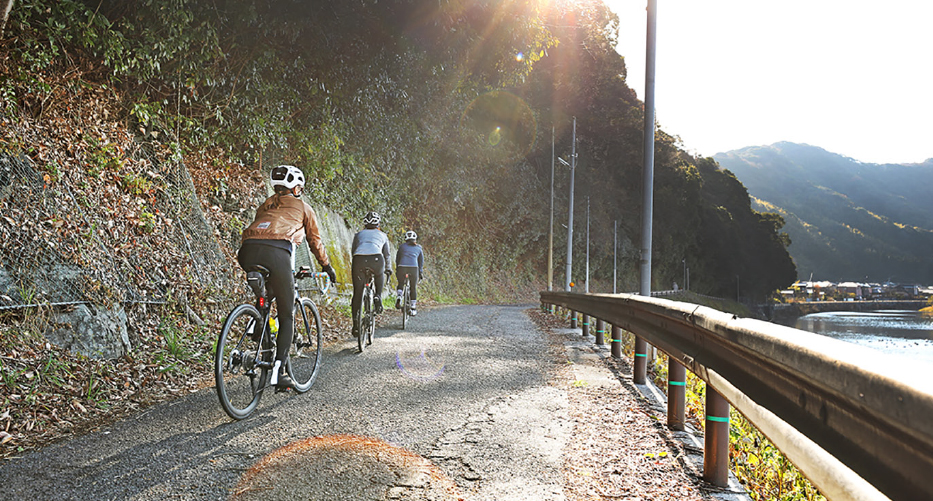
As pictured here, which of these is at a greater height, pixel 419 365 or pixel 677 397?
pixel 677 397

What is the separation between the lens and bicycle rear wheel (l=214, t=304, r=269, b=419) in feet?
15.3

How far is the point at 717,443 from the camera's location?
3.49 m

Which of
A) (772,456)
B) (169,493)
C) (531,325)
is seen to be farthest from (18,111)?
(531,325)

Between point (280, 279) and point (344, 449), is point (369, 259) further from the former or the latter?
point (344, 449)

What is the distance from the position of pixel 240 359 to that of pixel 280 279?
761 mm

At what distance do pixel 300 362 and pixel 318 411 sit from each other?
1.37 m

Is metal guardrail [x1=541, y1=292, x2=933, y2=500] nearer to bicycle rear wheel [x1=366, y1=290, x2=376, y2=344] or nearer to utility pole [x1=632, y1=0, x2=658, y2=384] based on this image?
bicycle rear wheel [x1=366, y1=290, x2=376, y2=344]

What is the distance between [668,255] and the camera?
59.2m

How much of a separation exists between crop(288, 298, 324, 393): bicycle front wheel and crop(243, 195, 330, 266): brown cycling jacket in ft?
2.91

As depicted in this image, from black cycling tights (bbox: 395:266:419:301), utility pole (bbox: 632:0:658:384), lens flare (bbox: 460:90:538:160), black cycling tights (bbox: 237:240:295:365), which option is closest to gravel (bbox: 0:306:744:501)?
black cycling tights (bbox: 237:240:295:365)

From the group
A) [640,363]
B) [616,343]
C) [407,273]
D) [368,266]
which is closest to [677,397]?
[640,363]

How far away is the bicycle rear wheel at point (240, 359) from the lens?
4.65 metres

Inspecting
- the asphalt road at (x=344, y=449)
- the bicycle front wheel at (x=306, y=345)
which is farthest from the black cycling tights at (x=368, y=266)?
the bicycle front wheel at (x=306, y=345)

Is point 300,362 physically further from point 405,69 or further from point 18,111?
point 405,69
